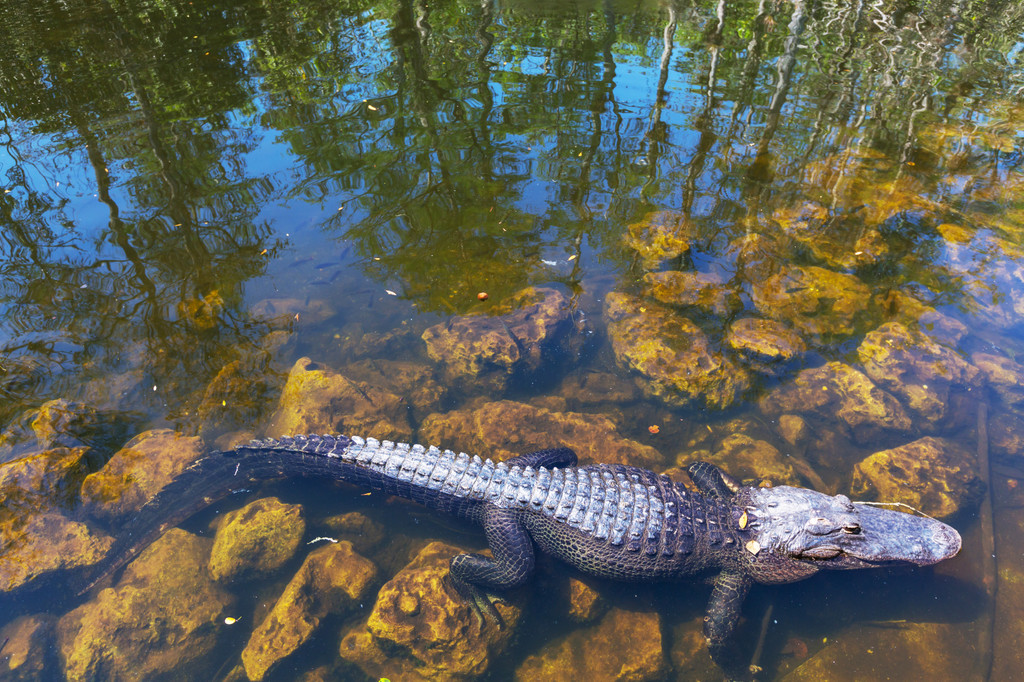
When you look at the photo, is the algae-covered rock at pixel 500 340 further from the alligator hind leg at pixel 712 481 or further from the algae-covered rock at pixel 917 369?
the algae-covered rock at pixel 917 369

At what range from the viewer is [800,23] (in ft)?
39.4

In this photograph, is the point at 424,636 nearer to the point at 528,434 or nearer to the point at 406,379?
the point at 528,434

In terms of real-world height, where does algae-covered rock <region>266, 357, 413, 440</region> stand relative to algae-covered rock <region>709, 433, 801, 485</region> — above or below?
above

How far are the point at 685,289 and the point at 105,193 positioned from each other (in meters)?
7.64

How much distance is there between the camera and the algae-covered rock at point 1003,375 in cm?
474

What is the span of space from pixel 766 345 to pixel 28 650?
6.53 meters

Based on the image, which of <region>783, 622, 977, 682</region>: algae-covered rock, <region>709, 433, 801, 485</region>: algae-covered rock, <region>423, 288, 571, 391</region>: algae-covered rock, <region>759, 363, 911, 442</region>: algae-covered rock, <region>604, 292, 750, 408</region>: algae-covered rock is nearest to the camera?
<region>783, 622, 977, 682</region>: algae-covered rock

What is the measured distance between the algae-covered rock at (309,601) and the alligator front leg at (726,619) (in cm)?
265

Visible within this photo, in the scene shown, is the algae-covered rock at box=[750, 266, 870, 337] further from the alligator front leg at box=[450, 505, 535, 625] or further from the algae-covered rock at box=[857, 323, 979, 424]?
the alligator front leg at box=[450, 505, 535, 625]

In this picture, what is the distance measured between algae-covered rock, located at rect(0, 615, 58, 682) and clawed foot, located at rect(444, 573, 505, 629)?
2.84 meters

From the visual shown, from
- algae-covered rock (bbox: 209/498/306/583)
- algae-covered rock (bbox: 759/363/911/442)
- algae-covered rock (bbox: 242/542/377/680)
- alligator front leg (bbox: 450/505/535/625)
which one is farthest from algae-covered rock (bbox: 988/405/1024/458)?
algae-covered rock (bbox: 209/498/306/583)

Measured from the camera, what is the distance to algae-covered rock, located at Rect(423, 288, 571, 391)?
17.6ft

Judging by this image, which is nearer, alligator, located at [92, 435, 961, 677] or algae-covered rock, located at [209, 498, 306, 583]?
alligator, located at [92, 435, 961, 677]

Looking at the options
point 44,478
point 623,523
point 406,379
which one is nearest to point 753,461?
point 623,523
